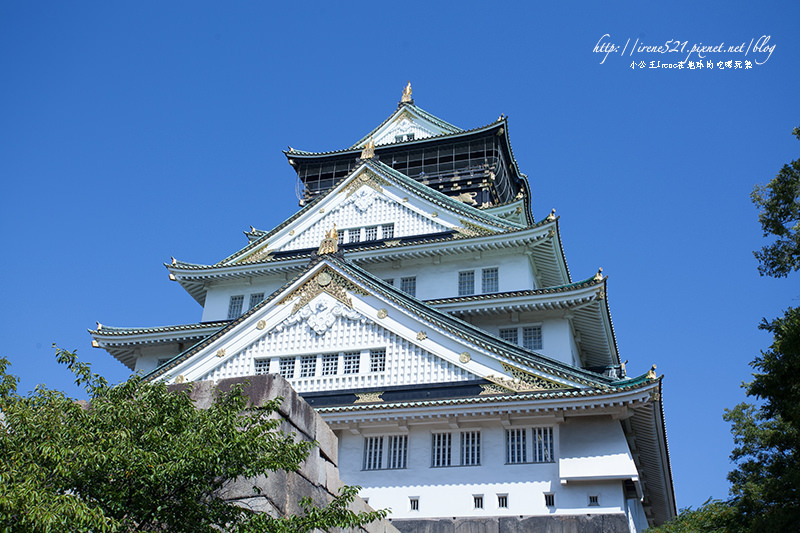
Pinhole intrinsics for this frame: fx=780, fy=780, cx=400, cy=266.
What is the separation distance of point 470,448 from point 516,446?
1277 mm

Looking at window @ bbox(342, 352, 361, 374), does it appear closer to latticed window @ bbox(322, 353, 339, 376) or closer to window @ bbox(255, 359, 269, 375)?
latticed window @ bbox(322, 353, 339, 376)

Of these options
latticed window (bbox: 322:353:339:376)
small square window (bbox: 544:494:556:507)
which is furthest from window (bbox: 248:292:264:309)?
small square window (bbox: 544:494:556:507)

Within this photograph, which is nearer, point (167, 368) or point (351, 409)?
point (351, 409)

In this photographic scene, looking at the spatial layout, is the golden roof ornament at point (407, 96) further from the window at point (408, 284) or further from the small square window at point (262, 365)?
the small square window at point (262, 365)

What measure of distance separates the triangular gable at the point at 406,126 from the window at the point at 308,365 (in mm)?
17936

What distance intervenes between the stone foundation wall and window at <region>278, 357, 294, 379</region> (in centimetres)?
572

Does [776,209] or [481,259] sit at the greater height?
[481,259]

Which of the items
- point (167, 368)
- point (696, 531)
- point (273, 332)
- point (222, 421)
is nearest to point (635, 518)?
point (696, 531)

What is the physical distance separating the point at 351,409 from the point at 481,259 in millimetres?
9446

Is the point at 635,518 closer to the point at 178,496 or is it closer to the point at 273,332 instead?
the point at 273,332

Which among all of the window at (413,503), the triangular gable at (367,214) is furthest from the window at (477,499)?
the triangular gable at (367,214)

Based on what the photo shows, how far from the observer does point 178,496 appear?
9.12 meters

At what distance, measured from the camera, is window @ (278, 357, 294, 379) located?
78.3ft

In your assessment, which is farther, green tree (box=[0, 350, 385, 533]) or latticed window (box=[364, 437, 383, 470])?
latticed window (box=[364, 437, 383, 470])
